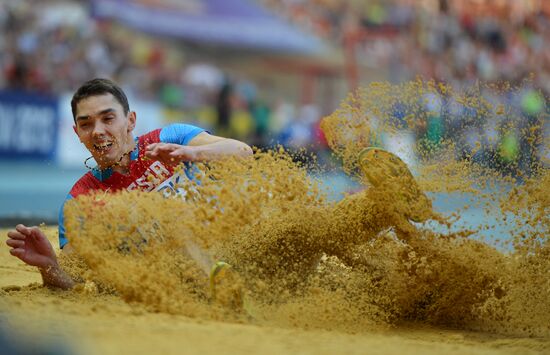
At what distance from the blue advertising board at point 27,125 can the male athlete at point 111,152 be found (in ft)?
31.6

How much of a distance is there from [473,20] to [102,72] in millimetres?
12567

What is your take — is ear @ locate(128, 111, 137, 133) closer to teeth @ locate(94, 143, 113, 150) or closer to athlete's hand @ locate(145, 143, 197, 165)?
teeth @ locate(94, 143, 113, 150)

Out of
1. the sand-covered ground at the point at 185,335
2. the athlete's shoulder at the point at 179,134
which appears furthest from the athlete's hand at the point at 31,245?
the athlete's shoulder at the point at 179,134

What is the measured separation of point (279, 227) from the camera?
441cm

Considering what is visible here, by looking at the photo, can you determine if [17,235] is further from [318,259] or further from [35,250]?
[318,259]

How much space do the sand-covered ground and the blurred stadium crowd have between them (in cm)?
643

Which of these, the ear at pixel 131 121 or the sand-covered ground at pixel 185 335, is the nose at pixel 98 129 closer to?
the ear at pixel 131 121

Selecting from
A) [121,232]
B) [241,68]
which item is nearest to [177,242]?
[121,232]

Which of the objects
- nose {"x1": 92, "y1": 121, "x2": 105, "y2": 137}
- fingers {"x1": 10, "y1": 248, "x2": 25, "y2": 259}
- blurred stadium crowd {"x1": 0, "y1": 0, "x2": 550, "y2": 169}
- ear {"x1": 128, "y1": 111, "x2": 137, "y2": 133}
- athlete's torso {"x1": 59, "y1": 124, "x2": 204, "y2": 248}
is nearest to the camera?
fingers {"x1": 10, "y1": 248, "x2": 25, "y2": 259}

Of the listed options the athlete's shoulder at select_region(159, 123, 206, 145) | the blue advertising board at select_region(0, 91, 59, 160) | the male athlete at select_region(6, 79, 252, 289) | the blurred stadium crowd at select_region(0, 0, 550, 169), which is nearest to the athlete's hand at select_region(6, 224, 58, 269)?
the male athlete at select_region(6, 79, 252, 289)

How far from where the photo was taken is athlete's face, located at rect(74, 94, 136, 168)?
4.52 meters

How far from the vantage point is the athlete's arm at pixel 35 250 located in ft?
14.1

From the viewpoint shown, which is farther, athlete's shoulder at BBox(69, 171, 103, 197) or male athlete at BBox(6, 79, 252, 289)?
athlete's shoulder at BBox(69, 171, 103, 197)

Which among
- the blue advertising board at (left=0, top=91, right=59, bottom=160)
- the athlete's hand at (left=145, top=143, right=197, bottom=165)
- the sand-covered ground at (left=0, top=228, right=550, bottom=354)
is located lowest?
the sand-covered ground at (left=0, top=228, right=550, bottom=354)
